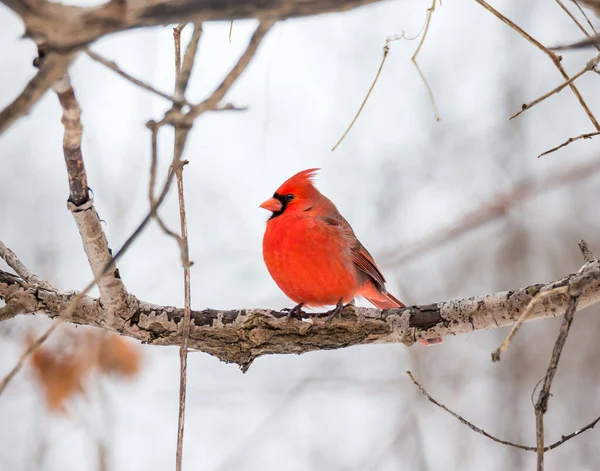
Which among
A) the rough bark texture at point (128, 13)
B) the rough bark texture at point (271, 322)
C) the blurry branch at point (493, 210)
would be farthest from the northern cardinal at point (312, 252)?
the rough bark texture at point (128, 13)

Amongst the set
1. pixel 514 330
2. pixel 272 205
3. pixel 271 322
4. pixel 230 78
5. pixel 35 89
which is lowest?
pixel 514 330

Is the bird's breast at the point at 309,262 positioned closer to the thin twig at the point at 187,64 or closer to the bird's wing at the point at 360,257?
the bird's wing at the point at 360,257

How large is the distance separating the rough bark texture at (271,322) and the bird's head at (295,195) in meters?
0.80

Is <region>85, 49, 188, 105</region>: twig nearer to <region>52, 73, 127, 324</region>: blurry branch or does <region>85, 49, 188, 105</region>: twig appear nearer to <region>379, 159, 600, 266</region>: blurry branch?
<region>52, 73, 127, 324</region>: blurry branch

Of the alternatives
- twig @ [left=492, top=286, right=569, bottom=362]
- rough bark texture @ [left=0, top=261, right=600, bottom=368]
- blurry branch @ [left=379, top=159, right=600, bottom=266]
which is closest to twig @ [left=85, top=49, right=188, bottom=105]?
twig @ [left=492, top=286, right=569, bottom=362]

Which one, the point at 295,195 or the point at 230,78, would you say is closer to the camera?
the point at 230,78

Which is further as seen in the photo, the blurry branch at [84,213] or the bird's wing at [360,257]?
the bird's wing at [360,257]

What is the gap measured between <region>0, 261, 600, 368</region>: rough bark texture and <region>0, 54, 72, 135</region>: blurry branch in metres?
1.30

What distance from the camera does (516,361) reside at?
4980mm

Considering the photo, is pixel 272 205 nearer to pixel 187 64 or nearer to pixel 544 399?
pixel 187 64

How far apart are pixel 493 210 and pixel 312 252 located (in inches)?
61.2

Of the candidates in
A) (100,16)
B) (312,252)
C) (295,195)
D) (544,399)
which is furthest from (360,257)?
(100,16)

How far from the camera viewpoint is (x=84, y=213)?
168cm

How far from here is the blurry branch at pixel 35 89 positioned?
0.93 metres
